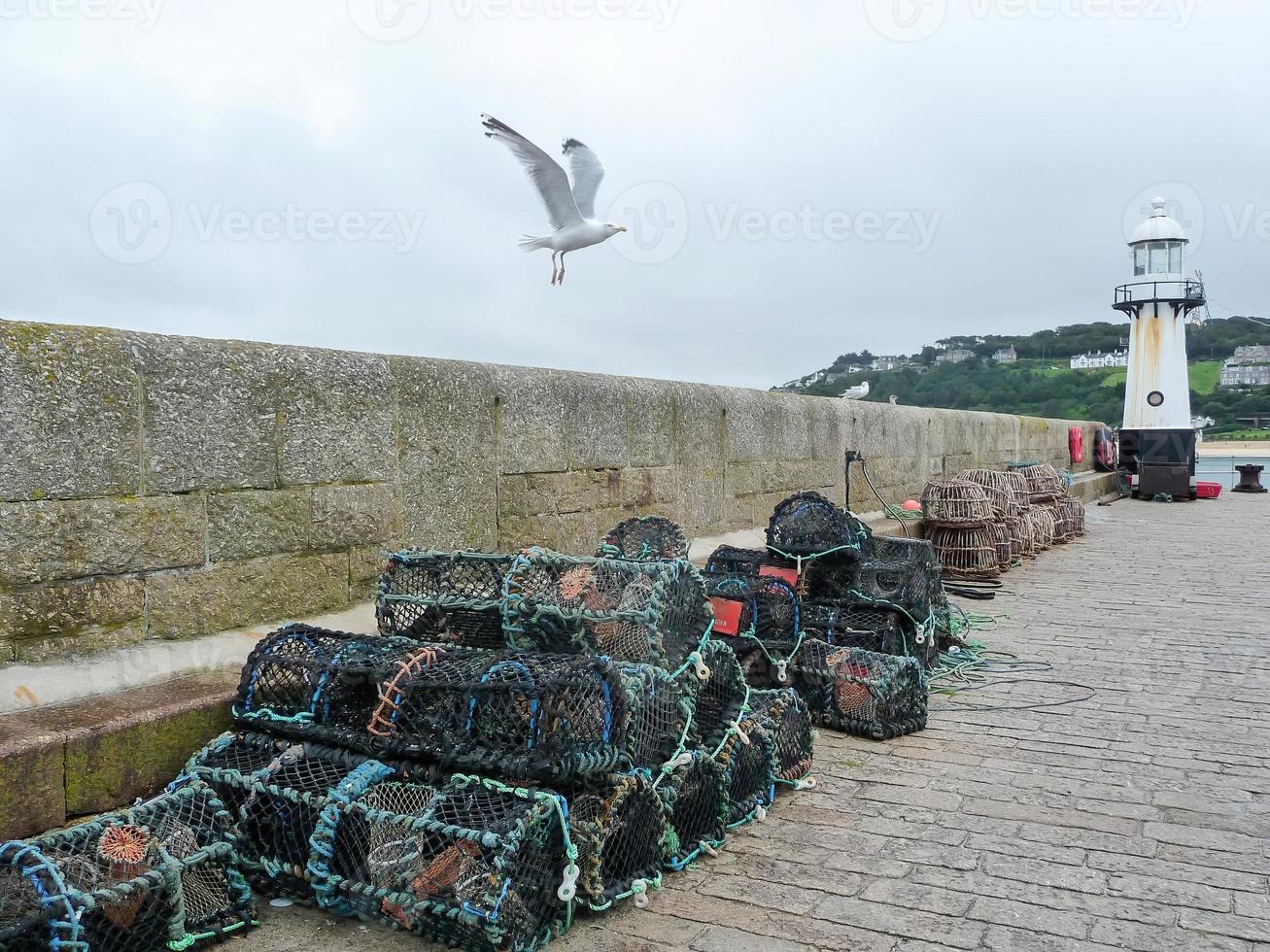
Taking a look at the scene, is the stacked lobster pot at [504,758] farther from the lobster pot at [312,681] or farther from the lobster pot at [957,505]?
the lobster pot at [957,505]

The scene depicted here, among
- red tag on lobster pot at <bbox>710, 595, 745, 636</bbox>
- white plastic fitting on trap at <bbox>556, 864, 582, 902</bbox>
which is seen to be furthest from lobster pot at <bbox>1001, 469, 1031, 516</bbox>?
white plastic fitting on trap at <bbox>556, 864, 582, 902</bbox>

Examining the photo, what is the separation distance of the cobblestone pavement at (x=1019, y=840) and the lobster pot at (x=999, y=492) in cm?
478

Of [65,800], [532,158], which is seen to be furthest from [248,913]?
[532,158]

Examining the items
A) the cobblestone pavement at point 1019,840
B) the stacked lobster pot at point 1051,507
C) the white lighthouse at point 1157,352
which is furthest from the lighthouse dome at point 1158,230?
the cobblestone pavement at point 1019,840

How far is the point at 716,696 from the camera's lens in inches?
142

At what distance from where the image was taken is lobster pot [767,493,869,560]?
5648mm

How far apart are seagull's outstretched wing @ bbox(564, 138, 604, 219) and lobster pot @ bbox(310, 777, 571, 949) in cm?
393

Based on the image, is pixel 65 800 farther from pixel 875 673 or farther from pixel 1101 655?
pixel 1101 655

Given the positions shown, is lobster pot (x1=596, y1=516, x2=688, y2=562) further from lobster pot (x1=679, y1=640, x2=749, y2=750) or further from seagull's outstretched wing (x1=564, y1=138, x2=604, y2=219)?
seagull's outstretched wing (x1=564, y1=138, x2=604, y2=219)

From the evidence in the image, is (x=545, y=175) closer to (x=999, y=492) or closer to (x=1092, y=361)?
(x=999, y=492)

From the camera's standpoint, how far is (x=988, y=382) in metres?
26.2

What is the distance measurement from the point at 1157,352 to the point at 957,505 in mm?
17823

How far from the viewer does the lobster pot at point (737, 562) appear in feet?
18.5

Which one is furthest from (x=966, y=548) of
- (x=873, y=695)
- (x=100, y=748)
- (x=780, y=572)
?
(x=100, y=748)
